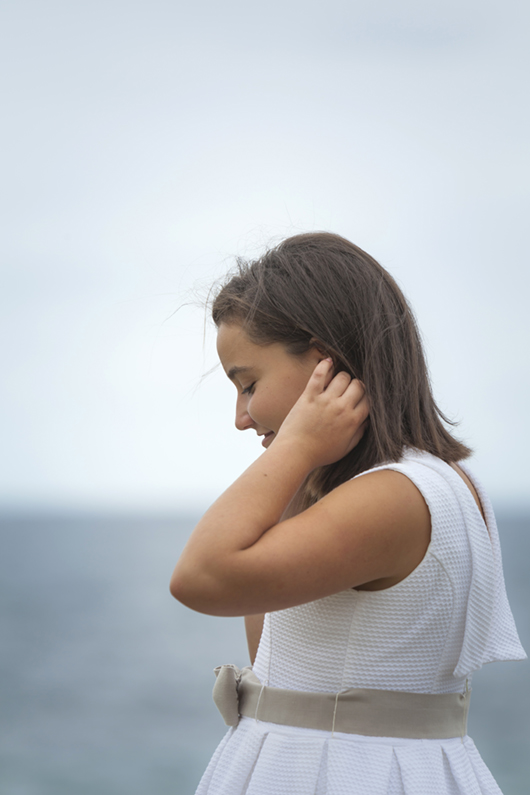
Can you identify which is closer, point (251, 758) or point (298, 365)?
point (251, 758)

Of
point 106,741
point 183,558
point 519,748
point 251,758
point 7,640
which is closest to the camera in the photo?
point 183,558

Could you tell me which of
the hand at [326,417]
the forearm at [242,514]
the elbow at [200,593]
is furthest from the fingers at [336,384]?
the elbow at [200,593]

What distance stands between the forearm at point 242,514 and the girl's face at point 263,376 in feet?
0.51

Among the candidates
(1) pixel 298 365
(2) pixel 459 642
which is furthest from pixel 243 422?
(2) pixel 459 642

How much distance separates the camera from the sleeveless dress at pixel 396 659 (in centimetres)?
101

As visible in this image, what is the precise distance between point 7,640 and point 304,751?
743 inches

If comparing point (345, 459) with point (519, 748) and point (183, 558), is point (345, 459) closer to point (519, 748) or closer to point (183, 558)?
point (183, 558)

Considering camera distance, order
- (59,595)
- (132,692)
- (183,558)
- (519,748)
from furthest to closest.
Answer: (59,595) < (132,692) < (519,748) < (183,558)

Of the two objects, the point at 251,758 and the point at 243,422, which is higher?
the point at 243,422

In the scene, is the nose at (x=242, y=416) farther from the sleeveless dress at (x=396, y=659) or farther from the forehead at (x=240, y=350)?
the sleeveless dress at (x=396, y=659)

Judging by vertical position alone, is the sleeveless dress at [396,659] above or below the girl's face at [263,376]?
below

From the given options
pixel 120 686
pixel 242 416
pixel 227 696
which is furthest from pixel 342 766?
pixel 120 686

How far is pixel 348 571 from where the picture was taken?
959mm

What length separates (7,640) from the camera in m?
18.0
